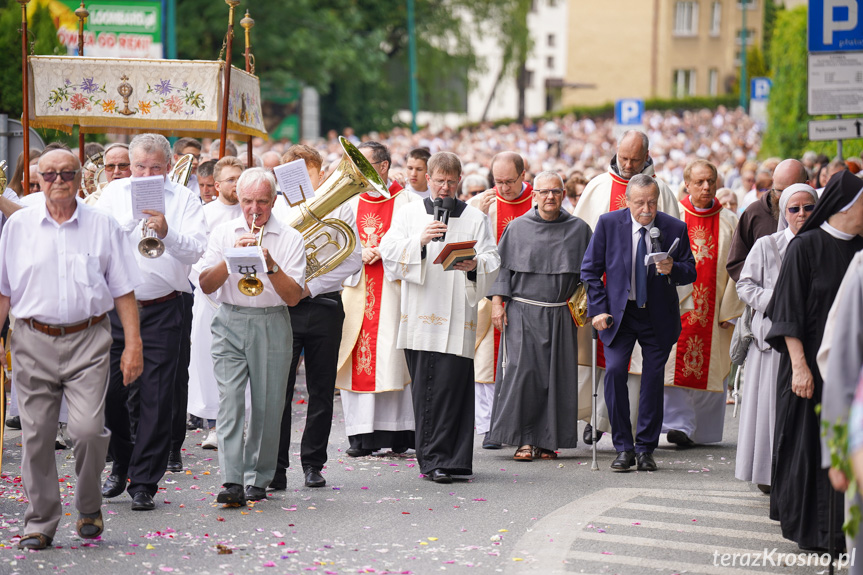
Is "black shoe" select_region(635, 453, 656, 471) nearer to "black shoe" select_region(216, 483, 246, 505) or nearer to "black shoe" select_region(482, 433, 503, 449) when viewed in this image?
"black shoe" select_region(482, 433, 503, 449)

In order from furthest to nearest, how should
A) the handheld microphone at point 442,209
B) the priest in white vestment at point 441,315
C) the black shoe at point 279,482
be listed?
the priest in white vestment at point 441,315
the handheld microphone at point 442,209
the black shoe at point 279,482

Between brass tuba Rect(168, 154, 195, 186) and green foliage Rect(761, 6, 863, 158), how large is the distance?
14.6m

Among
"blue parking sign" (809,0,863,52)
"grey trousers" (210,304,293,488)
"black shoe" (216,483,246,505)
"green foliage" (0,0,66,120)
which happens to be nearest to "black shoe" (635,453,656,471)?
"grey trousers" (210,304,293,488)

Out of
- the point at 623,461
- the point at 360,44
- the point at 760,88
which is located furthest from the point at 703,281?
the point at 360,44

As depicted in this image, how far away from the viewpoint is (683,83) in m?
→ 81.6

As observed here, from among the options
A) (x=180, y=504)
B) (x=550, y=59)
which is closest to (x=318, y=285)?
(x=180, y=504)

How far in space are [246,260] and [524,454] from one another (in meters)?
3.21

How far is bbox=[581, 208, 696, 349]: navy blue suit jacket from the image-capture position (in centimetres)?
921

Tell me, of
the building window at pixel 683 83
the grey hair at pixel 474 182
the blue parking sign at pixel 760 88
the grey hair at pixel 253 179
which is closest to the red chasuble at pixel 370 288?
the grey hair at pixel 253 179

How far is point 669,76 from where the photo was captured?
80375mm

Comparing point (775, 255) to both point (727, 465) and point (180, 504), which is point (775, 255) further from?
point (180, 504)

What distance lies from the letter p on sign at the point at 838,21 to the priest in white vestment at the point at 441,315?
4463 millimetres

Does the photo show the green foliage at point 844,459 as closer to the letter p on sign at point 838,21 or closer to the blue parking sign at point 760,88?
the letter p on sign at point 838,21

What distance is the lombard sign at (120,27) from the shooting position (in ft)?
72.5
